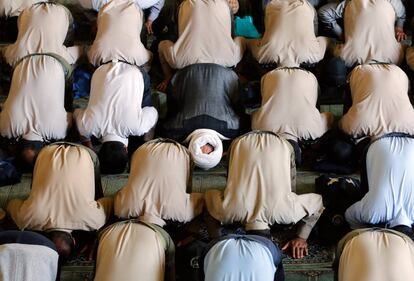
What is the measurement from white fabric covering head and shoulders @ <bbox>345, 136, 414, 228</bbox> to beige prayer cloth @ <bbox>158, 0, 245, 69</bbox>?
4.52ft

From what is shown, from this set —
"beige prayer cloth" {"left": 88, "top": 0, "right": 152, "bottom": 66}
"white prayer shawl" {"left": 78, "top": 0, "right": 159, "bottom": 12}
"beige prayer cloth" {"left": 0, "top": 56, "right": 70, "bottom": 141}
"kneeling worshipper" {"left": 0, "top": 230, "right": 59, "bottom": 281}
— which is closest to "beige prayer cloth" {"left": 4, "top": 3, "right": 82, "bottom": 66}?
"beige prayer cloth" {"left": 88, "top": 0, "right": 152, "bottom": 66}

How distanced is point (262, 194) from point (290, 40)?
1.33m

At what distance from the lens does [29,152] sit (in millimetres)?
4562

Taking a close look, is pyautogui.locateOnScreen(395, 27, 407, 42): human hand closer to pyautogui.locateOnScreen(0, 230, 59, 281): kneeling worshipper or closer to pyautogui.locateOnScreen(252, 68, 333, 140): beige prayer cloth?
pyautogui.locateOnScreen(252, 68, 333, 140): beige prayer cloth

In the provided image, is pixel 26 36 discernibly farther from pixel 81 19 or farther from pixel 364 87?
pixel 364 87

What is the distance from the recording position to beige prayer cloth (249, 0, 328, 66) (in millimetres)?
5020

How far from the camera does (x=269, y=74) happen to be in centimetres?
470

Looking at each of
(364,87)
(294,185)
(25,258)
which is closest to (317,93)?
(364,87)

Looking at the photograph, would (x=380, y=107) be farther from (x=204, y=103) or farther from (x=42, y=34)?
(x=42, y=34)

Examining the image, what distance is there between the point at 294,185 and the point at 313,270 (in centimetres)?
44

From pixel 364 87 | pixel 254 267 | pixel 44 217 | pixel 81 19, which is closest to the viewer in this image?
pixel 254 267

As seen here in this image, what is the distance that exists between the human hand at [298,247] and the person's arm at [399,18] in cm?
178

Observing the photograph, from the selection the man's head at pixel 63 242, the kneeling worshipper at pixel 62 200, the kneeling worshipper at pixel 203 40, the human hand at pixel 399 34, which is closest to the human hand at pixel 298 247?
the kneeling worshipper at pixel 62 200

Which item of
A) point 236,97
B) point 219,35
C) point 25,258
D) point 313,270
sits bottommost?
point 313,270
